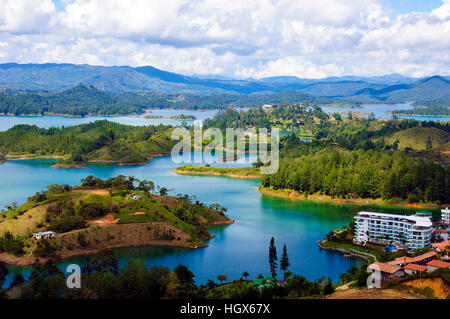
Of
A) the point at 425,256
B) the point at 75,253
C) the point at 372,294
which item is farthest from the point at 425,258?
the point at 75,253

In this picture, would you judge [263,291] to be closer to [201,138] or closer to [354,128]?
[201,138]

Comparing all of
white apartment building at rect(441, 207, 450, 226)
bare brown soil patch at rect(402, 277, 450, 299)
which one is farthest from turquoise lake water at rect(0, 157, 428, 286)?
white apartment building at rect(441, 207, 450, 226)

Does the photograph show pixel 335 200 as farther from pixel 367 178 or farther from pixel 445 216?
pixel 445 216

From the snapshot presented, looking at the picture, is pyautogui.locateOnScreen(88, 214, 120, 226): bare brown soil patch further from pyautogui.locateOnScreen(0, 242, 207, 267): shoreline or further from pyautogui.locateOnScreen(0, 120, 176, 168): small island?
pyautogui.locateOnScreen(0, 120, 176, 168): small island

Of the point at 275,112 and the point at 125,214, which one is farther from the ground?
the point at 275,112

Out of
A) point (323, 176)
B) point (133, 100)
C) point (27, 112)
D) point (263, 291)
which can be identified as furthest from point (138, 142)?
point (133, 100)
